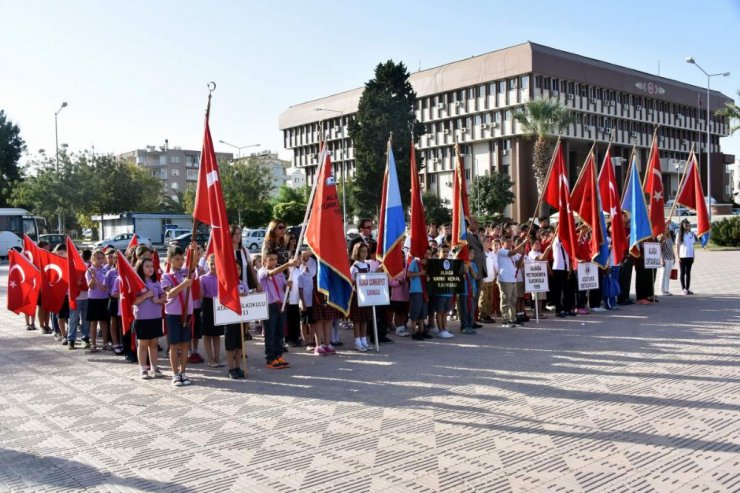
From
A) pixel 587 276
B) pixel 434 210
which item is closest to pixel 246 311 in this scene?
pixel 587 276

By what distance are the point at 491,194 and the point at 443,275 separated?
47.6 m

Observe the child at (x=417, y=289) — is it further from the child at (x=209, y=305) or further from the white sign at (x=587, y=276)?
the white sign at (x=587, y=276)

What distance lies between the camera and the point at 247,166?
2425 inches

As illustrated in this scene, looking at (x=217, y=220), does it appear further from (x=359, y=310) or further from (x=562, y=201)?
(x=562, y=201)

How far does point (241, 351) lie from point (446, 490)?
5.15m

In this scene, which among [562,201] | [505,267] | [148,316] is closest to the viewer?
[148,316]

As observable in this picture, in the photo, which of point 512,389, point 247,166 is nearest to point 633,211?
point 512,389

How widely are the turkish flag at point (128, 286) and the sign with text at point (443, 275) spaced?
517 centimetres

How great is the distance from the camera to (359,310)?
1134 centimetres

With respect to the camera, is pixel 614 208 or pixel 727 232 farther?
pixel 727 232

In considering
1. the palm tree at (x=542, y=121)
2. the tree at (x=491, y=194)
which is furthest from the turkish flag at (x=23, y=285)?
the tree at (x=491, y=194)

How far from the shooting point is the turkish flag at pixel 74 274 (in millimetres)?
12008

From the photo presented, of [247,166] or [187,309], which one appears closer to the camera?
[187,309]

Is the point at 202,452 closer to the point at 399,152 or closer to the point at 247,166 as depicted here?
the point at 399,152
